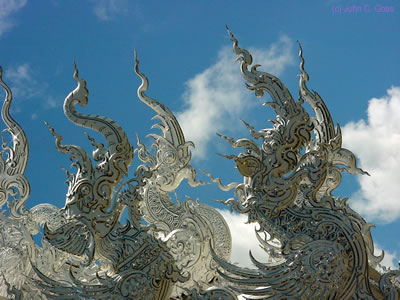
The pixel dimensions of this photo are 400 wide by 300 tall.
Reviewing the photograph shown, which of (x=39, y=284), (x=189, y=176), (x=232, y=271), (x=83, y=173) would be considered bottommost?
(x=39, y=284)

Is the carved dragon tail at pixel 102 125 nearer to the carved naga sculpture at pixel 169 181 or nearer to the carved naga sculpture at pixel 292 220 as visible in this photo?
the carved naga sculpture at pixel 292 220

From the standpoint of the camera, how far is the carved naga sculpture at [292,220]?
6055 mm

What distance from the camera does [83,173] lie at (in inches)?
259

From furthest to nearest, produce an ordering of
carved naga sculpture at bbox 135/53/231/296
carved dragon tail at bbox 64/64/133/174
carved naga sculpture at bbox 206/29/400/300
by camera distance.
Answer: carved naga sculpture at bbox 135/53/231/296
carved dragon tail at bbox 64/64/133/174
carved naga sculpture at bbox 206/29/400/300

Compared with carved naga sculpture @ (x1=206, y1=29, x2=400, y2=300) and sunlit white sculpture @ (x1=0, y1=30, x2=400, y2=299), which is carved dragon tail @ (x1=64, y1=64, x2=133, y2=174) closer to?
sunlit white sculpture @ (x1=0, y1=30, x2=400, y2=299)

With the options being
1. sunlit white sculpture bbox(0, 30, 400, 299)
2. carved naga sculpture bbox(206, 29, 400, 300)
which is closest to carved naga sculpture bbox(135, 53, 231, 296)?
sunlit white sculpture bbox(0, 30, 400, 299)

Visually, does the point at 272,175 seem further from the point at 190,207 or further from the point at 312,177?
the point at 190,207

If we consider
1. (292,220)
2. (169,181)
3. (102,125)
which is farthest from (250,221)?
(169,181)

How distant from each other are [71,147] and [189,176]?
2173mm

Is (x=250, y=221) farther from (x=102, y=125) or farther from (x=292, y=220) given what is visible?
(x=102, y=125)

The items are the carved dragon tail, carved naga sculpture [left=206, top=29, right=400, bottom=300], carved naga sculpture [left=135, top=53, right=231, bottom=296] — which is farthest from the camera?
carved naga sculpture [left=135, top=53, right=231, bottom=296]

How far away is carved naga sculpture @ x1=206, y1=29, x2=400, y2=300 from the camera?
6.05m

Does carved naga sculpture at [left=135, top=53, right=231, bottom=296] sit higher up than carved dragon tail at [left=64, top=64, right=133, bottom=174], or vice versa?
carved naga sculpture at [left=135, top=53, right=231, bottom=296]

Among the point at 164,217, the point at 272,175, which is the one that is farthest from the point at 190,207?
the point at 272,175
